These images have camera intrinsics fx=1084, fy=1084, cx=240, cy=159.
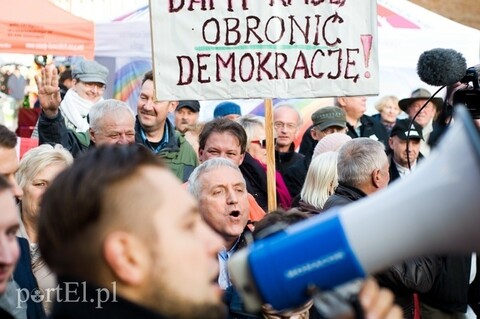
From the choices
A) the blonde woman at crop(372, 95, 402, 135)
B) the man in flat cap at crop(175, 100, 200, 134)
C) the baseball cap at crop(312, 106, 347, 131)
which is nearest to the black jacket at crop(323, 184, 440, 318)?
the baseball cap at crop(312, 106, 347, 131)

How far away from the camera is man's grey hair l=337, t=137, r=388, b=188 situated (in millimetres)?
5445

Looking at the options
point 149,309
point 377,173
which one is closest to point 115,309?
point 149,309

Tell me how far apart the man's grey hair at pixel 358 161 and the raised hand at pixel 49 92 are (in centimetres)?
179

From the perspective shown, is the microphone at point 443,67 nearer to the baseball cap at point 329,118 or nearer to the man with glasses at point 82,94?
the man with glasses at point 82,94

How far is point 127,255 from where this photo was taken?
2.09 meters

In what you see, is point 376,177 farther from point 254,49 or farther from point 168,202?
point 168,202

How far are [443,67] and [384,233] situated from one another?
252 centimetres

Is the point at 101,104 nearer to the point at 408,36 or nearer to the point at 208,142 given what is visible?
the point at 208,142

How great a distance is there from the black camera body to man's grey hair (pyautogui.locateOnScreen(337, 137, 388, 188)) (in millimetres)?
1073

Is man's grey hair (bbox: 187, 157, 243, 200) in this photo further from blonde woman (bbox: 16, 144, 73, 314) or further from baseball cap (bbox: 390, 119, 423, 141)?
baseball cap (bbox: 390, 119, 423, 141)

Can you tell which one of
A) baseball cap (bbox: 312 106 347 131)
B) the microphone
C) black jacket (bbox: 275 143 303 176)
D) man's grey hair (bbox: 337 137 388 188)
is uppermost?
the microphone

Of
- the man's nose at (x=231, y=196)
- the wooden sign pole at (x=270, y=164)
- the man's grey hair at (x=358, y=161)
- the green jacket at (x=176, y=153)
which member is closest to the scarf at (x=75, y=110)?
the green jacket at (x=176, y=153)

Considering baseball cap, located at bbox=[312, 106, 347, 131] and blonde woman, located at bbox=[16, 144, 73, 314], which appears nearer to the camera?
blonde woman, located at bbox=[16, 144, 73, 314]

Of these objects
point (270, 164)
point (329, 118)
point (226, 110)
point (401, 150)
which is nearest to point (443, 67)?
point (270, 164)
